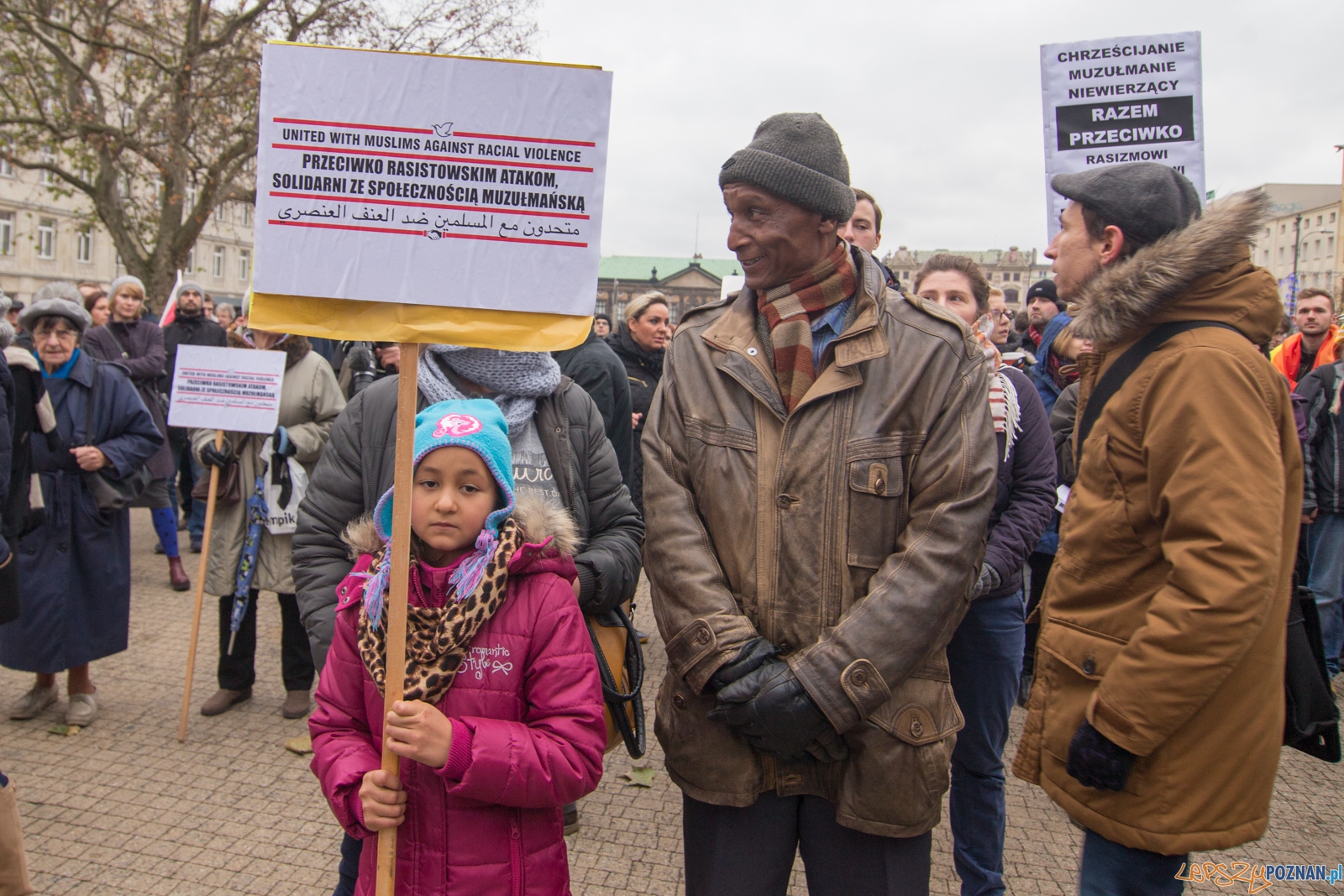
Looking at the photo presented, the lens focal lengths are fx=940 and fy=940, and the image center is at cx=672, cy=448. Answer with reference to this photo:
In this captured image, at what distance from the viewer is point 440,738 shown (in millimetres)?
2002

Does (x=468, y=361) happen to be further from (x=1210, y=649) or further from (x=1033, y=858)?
(x=1033, y=858)

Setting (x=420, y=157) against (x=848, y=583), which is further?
(x=848, y=583)

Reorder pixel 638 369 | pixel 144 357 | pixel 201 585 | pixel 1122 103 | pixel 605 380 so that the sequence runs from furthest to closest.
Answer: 1. pixel 144 357
2. pixel 638 369
3. pixel 605 380
4. pixel 201 585
5. pixel 1122 103

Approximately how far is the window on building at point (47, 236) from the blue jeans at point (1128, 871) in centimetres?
4683

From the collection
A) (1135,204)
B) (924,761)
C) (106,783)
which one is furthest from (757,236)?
(106,783)

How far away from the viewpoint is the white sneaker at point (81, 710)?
4734 mm

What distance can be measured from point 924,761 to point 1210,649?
24.5 inches

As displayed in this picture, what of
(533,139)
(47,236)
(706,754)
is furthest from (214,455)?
(47,236)

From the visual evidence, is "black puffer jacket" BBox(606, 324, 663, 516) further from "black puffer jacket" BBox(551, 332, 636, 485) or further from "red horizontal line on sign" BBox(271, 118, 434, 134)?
"red horizontal line on sign" BBox(271, 118, 434, 134)

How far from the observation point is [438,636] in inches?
83.0

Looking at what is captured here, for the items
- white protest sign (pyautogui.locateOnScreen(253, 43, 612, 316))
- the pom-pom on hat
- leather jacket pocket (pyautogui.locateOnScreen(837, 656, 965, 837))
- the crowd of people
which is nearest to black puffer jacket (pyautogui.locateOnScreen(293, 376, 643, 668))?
the crowd of people

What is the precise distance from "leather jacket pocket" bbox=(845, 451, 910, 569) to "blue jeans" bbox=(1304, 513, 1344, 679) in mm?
5243

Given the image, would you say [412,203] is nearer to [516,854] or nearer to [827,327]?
[827,327]

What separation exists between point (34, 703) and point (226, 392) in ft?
6.31
